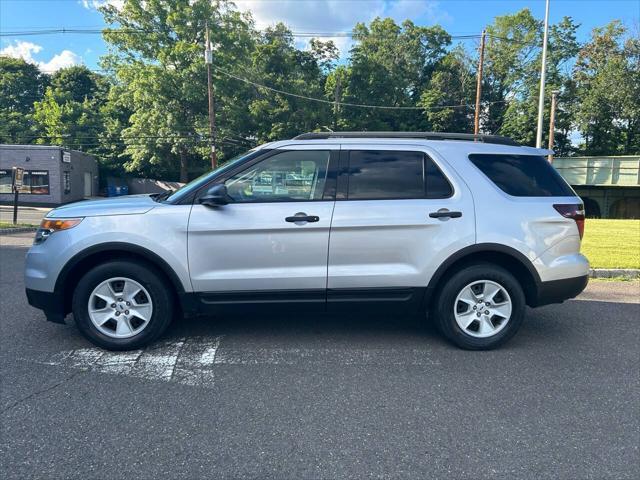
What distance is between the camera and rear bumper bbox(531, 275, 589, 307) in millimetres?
4289

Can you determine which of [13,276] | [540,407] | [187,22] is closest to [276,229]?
[540,407]

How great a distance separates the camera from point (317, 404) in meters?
3.25

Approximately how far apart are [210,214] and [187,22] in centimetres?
3951

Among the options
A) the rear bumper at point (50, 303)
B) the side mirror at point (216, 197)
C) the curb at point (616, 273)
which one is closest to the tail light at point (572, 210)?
the side mirror at point (216, 197)

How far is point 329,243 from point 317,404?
55.0 inches

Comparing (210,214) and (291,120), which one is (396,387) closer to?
(210,214)

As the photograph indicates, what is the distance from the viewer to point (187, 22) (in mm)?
37906

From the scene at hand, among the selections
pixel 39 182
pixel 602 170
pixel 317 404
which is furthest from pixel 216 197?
pixel 602 170

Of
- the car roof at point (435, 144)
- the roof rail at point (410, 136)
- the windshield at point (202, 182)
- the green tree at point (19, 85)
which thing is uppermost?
the green tree at point (19, 85)

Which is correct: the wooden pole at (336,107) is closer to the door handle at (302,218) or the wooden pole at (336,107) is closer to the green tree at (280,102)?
the green tree at (280,102)

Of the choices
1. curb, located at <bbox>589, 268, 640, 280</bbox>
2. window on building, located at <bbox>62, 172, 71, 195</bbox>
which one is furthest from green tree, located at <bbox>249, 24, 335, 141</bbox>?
curb, located at <bbox>589, 268, 640, 280</bbox>

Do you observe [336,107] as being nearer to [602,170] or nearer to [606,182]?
[602,170]

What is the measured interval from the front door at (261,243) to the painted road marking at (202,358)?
0.48m

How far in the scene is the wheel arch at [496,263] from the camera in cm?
418
